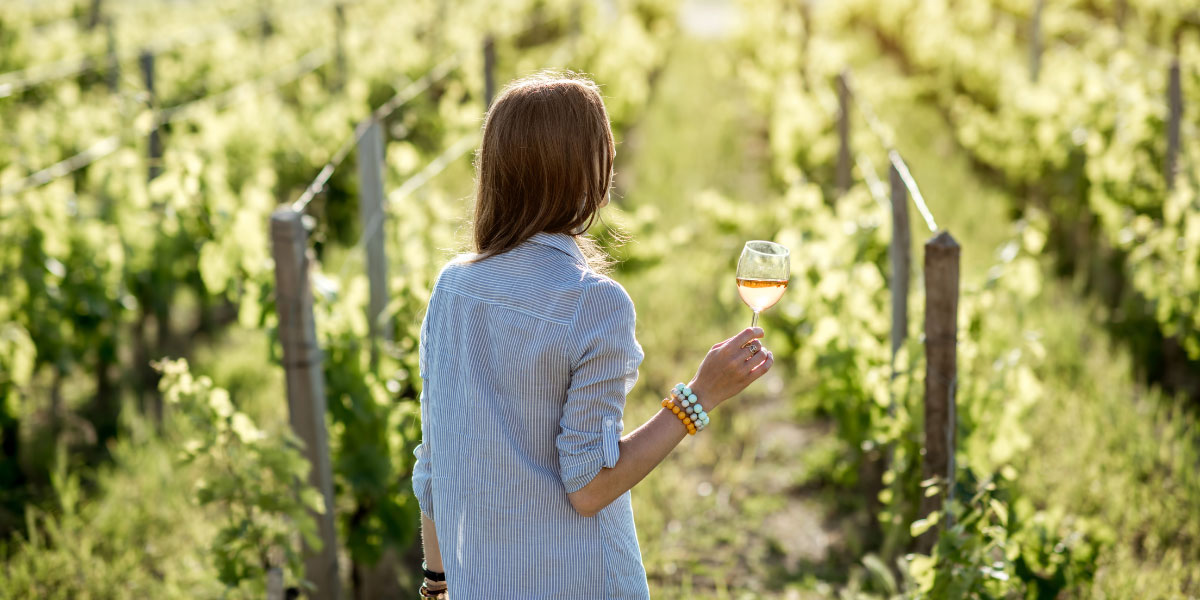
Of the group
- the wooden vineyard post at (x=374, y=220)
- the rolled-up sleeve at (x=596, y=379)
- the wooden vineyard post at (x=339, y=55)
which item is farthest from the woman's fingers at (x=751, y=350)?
the wooden vineyard post at (x=339, y=55)

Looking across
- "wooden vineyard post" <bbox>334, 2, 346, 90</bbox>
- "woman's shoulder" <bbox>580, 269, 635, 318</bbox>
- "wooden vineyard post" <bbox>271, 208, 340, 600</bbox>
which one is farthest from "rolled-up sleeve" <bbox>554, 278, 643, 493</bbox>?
"wooden vineyard post" <bbox>334, 2, 346, 90</bbox>

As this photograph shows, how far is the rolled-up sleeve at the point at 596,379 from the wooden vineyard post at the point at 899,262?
1.80m

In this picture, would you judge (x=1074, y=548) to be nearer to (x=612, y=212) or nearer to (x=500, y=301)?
(x=500, y=301)

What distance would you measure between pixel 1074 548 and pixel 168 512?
9.31 feet

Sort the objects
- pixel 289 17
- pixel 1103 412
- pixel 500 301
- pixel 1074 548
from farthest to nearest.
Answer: pixel 289 17 → pixel 1103 412 → pixel 1074 548 → pixel 500 301

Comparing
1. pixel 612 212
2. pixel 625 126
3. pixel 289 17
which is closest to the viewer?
pixel 612 212

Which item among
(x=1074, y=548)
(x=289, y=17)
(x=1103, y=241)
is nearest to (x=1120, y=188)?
(x=1103, y=241)

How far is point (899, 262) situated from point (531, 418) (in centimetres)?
196

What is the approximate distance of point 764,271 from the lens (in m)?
1.63

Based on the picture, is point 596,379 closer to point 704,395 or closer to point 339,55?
point 704,395

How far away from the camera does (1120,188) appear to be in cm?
478

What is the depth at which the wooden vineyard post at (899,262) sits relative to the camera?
3.01 metres

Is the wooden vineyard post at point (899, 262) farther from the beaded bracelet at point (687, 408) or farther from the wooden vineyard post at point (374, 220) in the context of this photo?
the beaded bracelet at point (687, 408)

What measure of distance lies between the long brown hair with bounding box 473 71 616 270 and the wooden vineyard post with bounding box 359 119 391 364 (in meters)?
1.79
